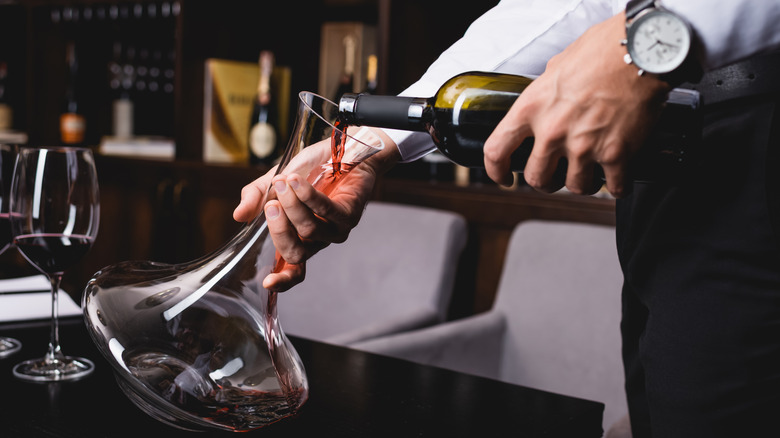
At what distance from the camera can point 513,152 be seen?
51 centimetres

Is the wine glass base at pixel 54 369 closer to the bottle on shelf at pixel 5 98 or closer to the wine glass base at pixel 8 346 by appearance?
the wine glass base at pixel 8 346

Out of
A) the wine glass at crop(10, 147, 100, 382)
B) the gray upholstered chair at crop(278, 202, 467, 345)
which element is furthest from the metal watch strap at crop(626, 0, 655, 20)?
the gray upholstered chair at crop(278, 202, 467, 345)

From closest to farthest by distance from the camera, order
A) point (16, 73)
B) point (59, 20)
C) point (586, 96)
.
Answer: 1. point (586, 96)
2. point (59, 20)
3. point (16, 73)

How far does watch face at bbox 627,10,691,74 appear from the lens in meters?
0.44

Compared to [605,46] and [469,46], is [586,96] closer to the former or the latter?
[605,46]

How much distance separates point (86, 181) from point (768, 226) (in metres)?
0.57

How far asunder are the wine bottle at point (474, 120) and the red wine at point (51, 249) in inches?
11.7

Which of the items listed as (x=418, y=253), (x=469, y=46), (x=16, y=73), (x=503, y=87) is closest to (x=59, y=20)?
(x=16, y=73)

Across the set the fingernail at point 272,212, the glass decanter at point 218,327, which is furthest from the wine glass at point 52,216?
the fingernail at point 272,212

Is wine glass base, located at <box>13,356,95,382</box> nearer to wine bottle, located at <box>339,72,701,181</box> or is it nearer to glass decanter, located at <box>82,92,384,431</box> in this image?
glass decanter, located at <box>82,92,384,431</box>

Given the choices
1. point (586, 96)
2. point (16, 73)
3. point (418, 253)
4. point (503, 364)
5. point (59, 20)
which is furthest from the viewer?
point (16, 73)

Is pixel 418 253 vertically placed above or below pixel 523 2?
below

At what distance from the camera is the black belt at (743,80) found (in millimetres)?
484

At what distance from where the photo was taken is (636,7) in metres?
0.47
